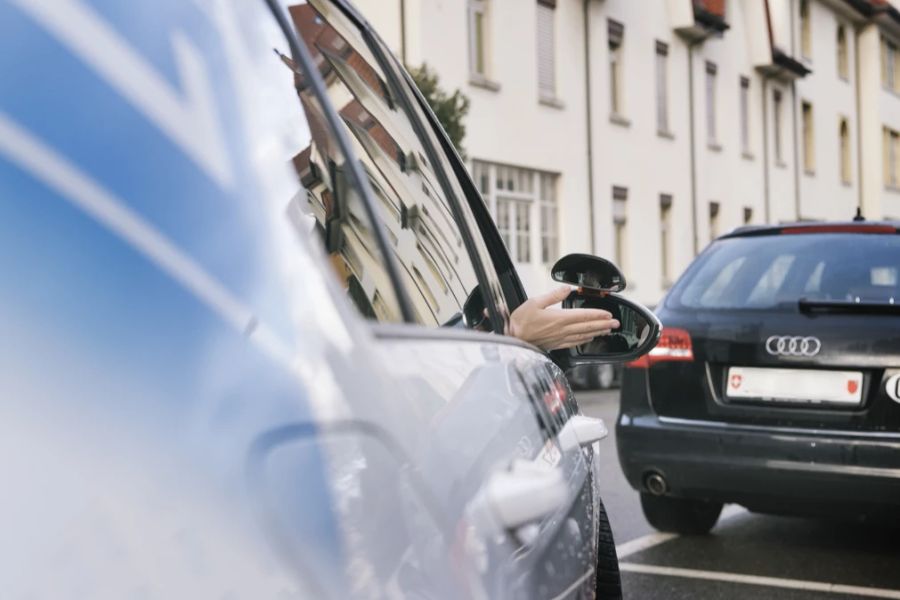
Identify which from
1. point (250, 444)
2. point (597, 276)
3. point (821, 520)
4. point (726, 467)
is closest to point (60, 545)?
point (250, 444)

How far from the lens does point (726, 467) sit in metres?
5.13

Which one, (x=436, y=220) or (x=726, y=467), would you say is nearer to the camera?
(x=436, y=220)

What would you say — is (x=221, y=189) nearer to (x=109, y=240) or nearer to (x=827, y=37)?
(x=109, y=240)

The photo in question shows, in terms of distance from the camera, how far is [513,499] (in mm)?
1218

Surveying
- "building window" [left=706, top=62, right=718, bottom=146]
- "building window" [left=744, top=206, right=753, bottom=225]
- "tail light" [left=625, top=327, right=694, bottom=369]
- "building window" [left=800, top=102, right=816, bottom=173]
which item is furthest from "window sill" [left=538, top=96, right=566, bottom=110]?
"building window" [left=800, top=102, right=816, bottom=173]

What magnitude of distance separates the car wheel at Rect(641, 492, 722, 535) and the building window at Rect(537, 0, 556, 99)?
16.6 m

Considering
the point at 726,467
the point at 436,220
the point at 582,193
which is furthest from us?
the point at 582,193

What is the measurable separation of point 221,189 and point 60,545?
12.9 inches

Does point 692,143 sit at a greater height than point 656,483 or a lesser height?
greater

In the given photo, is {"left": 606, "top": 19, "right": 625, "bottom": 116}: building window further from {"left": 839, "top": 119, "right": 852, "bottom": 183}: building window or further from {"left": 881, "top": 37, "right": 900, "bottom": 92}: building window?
{"left": 881, "top": 37, "right": 900, "bottom": 92}: building window

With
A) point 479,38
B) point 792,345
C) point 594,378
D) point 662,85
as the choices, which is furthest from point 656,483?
point 662,85

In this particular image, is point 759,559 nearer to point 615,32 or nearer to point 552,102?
point 552,102

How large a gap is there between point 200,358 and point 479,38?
66.3ft

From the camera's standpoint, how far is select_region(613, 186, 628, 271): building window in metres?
25.2
